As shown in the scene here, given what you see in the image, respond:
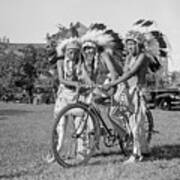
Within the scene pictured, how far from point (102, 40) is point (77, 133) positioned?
4.42 ft

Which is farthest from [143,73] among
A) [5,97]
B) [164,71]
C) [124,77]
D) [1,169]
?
[5,97]

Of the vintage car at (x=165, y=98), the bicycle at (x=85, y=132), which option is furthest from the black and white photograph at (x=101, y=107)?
the vintage car at (x=165, y=98)

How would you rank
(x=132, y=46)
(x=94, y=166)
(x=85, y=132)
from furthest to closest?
(x=132, y=46)
(x=85, y=132)
(x=94, y=166)

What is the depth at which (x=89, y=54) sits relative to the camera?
18.9 feet

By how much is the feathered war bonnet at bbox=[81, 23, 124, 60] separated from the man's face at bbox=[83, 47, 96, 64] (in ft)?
0.16

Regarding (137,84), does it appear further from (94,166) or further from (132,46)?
(94,166)

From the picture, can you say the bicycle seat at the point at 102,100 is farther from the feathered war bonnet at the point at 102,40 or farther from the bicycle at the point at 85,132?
the feathered war bonnet at the point at 102,40

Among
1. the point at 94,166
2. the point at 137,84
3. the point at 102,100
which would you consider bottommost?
the point at 94,166

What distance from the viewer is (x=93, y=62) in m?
5.79

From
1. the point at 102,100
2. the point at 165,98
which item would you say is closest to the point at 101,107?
the point at 102,100

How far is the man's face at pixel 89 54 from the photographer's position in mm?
5734

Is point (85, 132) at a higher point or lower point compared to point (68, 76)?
lower

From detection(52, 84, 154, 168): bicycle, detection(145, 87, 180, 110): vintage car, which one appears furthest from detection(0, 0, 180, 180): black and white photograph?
detection(145, 87, 180, 110): vintage car

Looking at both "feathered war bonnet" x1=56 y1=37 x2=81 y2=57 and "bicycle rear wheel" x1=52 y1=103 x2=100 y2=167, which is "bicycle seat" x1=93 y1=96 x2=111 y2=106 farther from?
"feathered war bonnet" x1=56 y1=37 x2=81 y2=57
